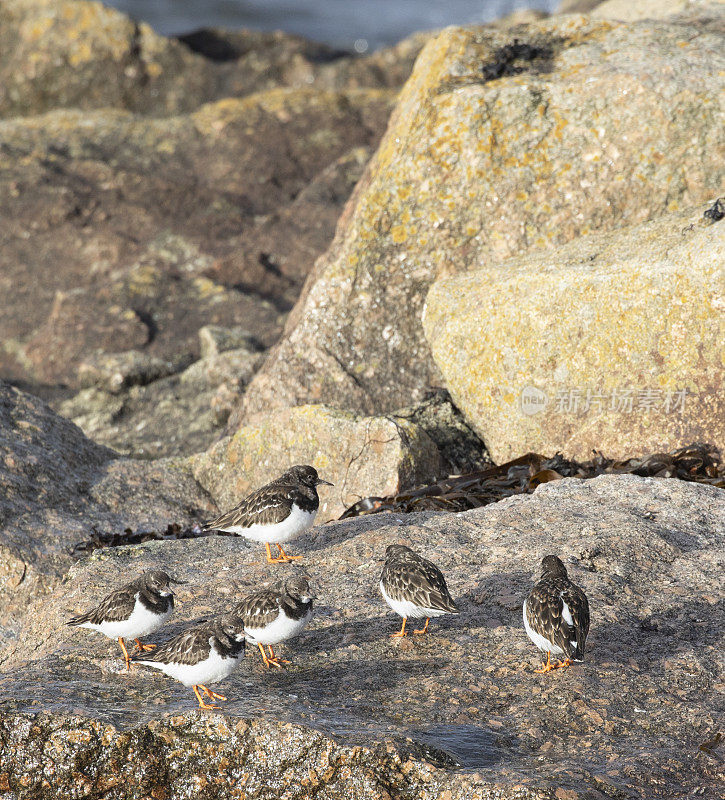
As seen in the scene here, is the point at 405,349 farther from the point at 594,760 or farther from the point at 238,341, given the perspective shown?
the point at 594,760

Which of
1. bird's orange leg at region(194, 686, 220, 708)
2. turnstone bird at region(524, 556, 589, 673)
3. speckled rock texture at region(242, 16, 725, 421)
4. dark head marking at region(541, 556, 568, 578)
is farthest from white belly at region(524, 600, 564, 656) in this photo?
speckled rock texture at region(242, 16, 725, 421)

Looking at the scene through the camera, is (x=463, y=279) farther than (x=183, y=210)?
No

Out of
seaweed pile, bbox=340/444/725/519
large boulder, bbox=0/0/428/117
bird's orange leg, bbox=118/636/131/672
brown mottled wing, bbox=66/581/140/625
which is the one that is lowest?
seaweed pile, bbox=340/444/725/519

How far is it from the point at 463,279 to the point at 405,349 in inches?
51.3

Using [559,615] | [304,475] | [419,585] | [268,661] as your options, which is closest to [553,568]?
[559,615]

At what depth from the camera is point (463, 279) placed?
400 inches

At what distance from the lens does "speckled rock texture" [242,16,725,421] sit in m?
10.4

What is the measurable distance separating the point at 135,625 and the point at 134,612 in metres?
0.09

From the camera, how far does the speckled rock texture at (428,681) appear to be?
4.37 m

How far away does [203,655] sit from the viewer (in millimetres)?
5031

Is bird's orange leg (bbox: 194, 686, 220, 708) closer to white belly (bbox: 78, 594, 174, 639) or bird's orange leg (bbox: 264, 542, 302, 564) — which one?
white belly (bbox: 78, 594, 174, 639)

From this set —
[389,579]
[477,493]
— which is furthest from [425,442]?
[389,579]

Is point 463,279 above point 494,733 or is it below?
above

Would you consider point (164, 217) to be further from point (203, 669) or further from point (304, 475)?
point (203, 669)
